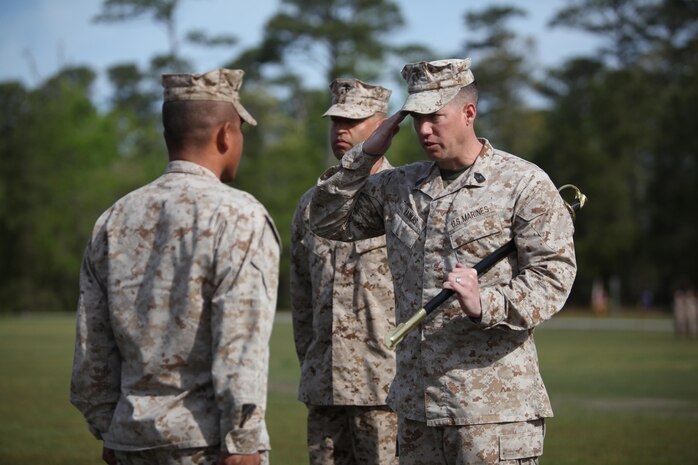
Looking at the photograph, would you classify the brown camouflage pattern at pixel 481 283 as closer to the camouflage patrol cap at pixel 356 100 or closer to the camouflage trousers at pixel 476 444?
the camouflage trousers at pixel 476 444

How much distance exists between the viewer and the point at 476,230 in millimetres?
5258

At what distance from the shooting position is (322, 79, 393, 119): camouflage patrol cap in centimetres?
723

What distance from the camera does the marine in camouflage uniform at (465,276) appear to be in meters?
5.07

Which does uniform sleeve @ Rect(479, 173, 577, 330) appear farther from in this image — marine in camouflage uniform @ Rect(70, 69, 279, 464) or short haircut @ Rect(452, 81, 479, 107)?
marine in camouflage uniform @ Rect(70, 69, 279, 464)

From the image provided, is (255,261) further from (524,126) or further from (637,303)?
(524,126)

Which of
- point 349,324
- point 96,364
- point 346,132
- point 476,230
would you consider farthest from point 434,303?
point 346,132

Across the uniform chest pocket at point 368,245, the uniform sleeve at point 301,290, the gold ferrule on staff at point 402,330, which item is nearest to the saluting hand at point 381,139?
the gold ferrule on staff at point 402,330

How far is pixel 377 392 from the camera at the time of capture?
6.87 m

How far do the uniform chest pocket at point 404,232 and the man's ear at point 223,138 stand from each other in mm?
1074

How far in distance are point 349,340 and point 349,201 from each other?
1.53m

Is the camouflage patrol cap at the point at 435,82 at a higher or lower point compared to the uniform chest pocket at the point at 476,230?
higher

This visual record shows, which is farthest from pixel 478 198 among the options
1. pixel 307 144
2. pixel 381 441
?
pixel 307 144

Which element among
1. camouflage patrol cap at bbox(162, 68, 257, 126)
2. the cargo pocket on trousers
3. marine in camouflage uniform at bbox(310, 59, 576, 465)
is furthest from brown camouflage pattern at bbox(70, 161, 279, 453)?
the cargo pocket on trousers

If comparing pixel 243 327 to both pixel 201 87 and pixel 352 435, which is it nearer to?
pixel 201 87
